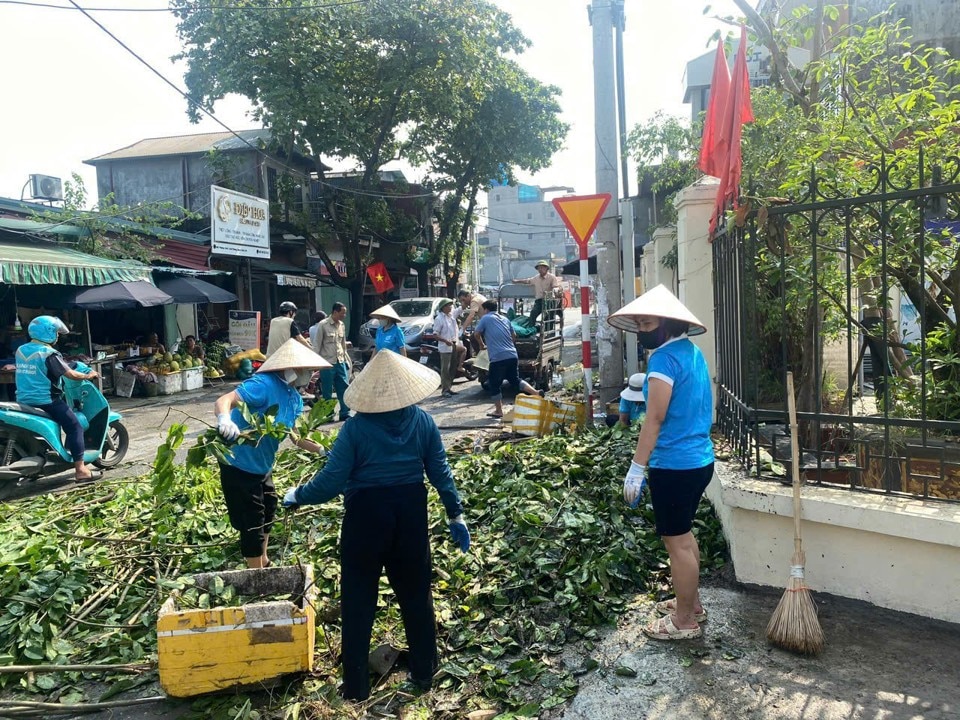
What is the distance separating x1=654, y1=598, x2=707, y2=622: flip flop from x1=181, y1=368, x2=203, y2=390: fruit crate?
42.0 feet

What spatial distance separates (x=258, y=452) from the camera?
4.09 metres

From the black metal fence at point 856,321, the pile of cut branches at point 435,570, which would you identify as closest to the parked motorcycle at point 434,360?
the pile of cut branches at point 435,570

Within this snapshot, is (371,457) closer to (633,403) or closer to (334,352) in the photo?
(633,403)

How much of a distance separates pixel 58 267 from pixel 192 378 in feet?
13.2

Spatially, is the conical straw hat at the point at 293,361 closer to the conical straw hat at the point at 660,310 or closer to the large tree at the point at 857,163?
the conical straw hat at the point at 660,310

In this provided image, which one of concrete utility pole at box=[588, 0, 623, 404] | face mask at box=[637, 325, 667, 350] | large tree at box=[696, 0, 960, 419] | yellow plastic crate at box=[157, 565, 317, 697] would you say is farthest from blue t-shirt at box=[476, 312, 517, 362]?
yellow plastic crate at box=[157, 565, 317, 697]

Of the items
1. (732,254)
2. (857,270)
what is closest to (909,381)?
(857,270)

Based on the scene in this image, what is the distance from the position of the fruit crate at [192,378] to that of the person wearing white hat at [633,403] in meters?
10.7

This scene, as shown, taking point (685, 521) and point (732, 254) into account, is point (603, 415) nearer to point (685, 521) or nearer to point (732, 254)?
point (732, 254)

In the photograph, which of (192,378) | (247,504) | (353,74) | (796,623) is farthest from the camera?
(353,74)

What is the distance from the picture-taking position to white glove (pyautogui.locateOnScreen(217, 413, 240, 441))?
3.75 metres

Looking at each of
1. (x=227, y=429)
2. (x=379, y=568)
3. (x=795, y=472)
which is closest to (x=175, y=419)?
(x=227, y=429)

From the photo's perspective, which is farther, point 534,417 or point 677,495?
point 534,417

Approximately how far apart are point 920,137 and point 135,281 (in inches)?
494
